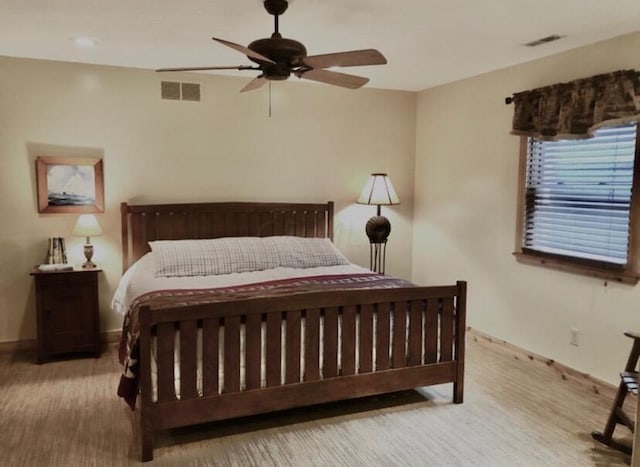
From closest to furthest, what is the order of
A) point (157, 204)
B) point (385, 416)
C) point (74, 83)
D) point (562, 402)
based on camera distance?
point (385, 416) → point (562, 402) → point (74, 83) → point (157, 204)

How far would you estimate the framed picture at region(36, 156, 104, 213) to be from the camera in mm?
4137

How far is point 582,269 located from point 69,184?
409cm

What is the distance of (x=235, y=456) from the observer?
2.61m

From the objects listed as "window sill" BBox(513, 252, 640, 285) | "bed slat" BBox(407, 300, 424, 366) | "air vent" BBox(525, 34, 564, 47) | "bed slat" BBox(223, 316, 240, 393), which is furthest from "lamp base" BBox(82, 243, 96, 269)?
"air vent" BBox(525, 34, 564, 47)

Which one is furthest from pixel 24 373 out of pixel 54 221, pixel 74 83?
pixel 74 83

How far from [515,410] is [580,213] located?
151 centimetres

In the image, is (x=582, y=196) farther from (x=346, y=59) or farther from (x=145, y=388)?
(x=145, y=388)

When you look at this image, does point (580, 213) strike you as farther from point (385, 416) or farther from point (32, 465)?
point (32, 465)

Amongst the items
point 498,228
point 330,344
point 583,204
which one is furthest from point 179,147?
point 583,204

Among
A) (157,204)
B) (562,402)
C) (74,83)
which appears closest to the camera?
(562,402)

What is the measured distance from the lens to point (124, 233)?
436 centimetres

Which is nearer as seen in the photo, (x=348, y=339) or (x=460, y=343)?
(x=348, y=339)

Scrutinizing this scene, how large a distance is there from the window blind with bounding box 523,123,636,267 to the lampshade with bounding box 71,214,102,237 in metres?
3.53

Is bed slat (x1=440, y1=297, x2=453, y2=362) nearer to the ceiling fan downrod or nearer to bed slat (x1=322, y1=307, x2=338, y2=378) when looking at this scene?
bed slat (x1=322, y1=307, x2=338, y2=378)
